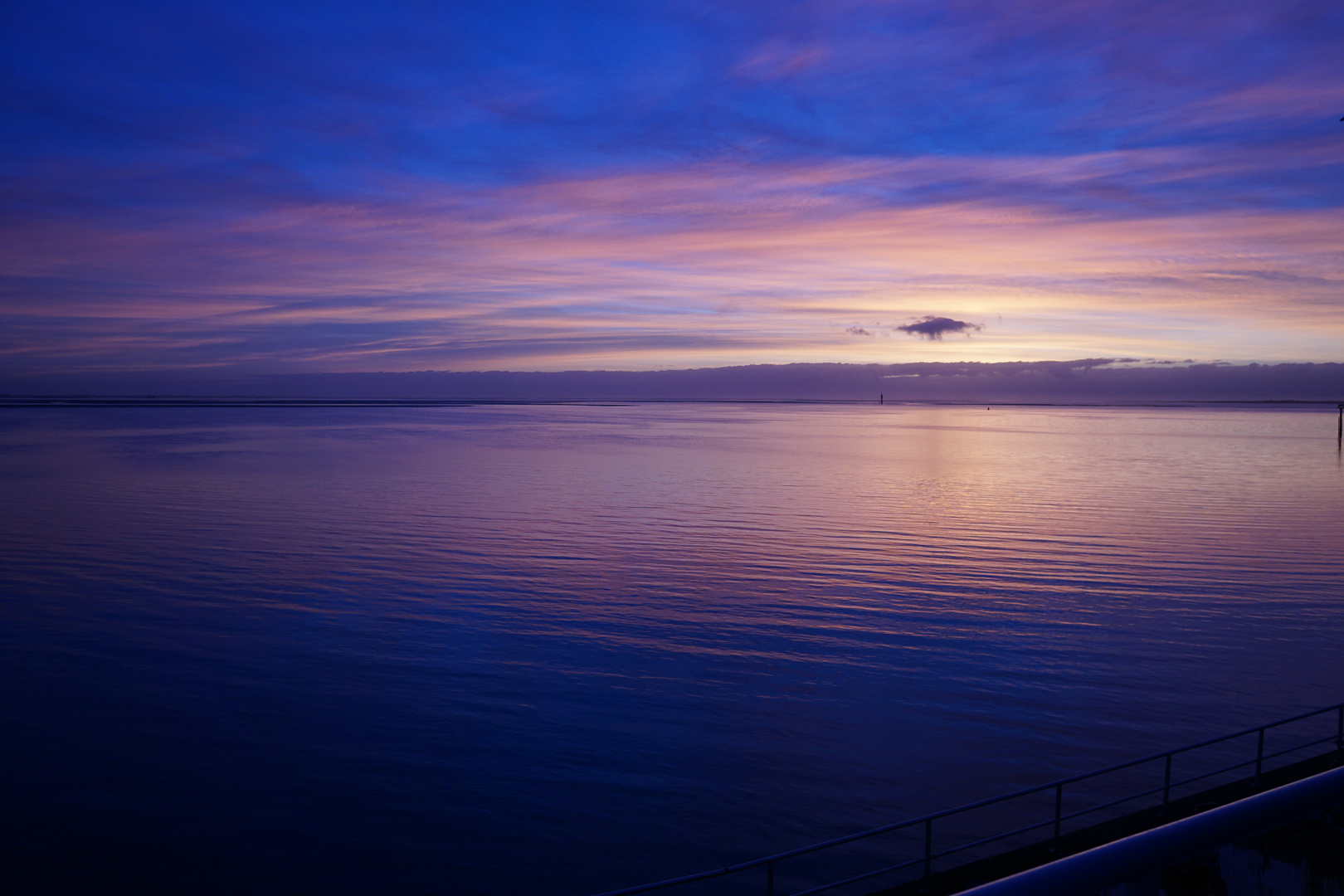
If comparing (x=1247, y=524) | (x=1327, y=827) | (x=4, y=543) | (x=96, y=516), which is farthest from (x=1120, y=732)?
(x=96, y=516)

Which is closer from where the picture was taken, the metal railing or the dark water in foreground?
the metal railing

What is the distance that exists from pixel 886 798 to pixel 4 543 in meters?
26.9

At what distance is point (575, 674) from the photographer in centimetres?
1480

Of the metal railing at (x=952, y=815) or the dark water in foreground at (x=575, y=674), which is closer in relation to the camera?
the metal railing at (x=952, y=815)

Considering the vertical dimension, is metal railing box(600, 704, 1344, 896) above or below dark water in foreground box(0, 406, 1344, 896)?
above

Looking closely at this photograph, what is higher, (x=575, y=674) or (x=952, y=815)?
(x=952, y=815)

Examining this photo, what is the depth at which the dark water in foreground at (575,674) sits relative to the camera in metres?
9.76

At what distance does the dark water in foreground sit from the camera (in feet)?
32.0

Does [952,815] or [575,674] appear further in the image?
[575,674]

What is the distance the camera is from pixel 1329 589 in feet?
71.5

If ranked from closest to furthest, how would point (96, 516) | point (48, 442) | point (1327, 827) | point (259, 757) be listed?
point (1327, 827)
point (259, 757)
point (96, 516)
point (48, 442)

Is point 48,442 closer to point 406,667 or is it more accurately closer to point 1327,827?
point 406,667

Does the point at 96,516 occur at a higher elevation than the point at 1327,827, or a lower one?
lower

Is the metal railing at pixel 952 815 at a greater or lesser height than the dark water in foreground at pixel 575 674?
greater
